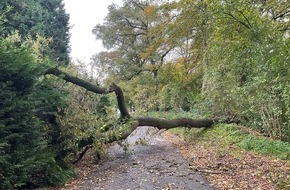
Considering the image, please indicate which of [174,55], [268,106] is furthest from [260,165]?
[174,55]

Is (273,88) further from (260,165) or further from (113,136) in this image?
(113,136)

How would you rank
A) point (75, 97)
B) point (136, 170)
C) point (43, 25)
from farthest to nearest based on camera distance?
1. point (43, 25)
2. point (75, 97)
3. point (136, 170)

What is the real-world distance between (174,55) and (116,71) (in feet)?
17.9

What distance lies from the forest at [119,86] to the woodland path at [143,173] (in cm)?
68

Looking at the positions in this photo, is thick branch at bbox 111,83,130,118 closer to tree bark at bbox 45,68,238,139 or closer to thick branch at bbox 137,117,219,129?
tree bark at bbox 45,68,238,139

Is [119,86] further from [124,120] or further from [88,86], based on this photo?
[88,86]

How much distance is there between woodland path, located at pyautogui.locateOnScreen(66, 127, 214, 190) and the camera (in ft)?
19.2

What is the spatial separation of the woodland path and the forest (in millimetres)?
679

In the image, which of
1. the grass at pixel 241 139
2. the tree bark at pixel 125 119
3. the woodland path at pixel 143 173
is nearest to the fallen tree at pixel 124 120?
the tree bark at pixel 125 119

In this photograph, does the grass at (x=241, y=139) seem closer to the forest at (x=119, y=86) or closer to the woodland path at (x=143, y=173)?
the forest at (x=119, y=86)

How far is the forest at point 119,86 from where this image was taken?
17.3ft

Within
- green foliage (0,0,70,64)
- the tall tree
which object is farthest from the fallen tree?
the tall tree

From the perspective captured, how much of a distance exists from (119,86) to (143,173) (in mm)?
3572

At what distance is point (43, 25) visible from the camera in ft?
51.4
